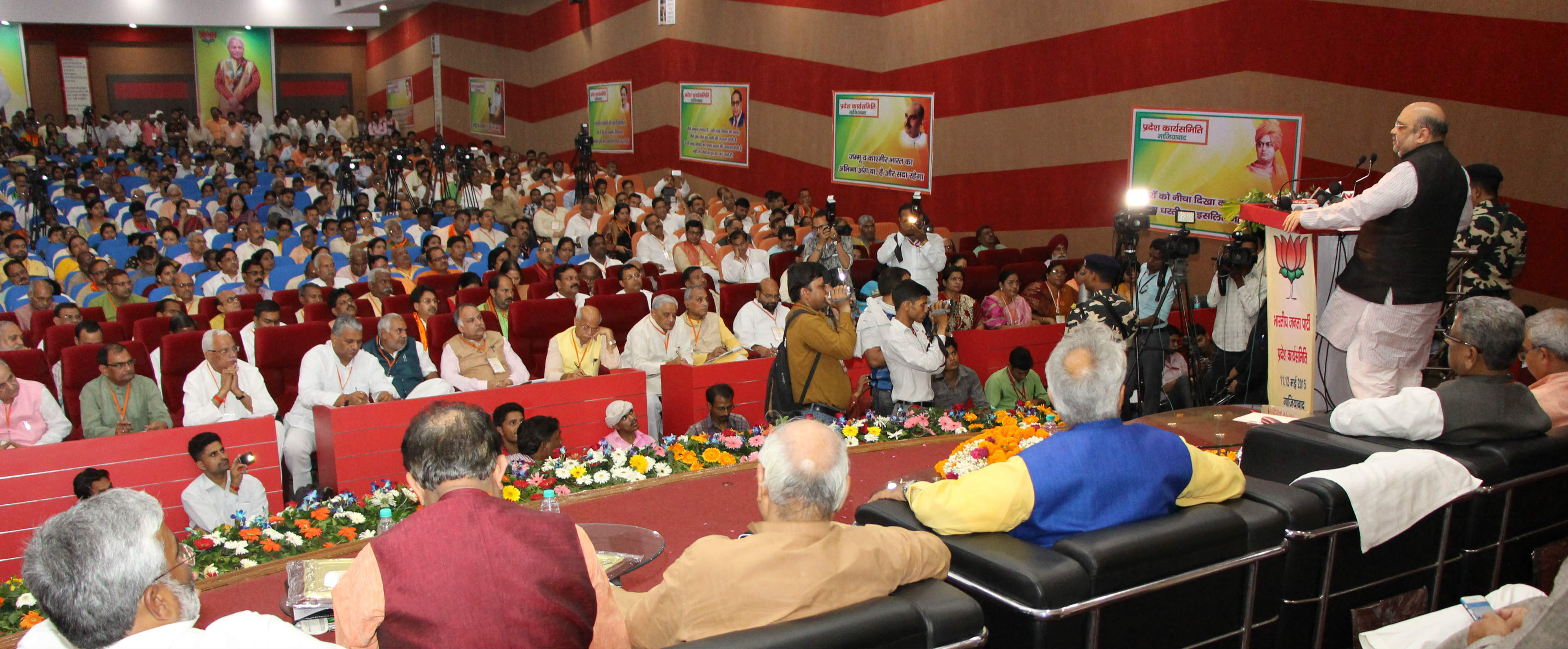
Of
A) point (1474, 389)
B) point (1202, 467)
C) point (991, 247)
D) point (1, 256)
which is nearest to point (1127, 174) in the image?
point (991, 247)

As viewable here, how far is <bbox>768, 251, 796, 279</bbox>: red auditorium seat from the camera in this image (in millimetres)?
8484

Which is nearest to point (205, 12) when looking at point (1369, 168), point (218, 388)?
point (218, 388)

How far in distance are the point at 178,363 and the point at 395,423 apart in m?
1.66

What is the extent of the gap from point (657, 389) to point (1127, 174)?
447 centimetres

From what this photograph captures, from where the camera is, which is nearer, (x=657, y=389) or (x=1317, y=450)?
(x=1317, y=450)

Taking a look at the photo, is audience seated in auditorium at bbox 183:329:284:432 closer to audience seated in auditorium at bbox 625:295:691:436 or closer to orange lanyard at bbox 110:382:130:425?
orange lanyard at bbox 110:382:130:425

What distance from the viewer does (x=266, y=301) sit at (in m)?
5.94

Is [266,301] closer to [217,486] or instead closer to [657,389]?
→ [217,486]

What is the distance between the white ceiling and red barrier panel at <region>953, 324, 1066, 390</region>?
16493mm

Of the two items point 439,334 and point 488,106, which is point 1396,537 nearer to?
point 439,334

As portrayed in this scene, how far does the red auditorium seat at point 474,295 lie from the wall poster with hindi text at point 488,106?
12474 mm

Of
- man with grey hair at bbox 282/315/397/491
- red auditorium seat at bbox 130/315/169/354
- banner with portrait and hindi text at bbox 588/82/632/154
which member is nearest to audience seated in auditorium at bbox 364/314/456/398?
man with grey hair at bbox 282/315/397/491

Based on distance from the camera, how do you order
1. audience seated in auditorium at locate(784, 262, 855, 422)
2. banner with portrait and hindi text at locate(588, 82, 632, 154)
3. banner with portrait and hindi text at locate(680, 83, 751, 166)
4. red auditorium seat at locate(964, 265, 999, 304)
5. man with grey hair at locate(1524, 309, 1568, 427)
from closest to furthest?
1. man with grey hair at locate(1524, 309, 1568, 427)
2. audience seated in auditorium at locate(784, 262, 855, 422)
3. red auditorium seat at locate(964, 265, 999, 304)
4. banner with portrait and hindi text at locate(680, 83, 751, 166)
5. banner with portrait and hindi text at locate(588, 82, 632, 154)

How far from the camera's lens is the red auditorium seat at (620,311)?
21.0ft
